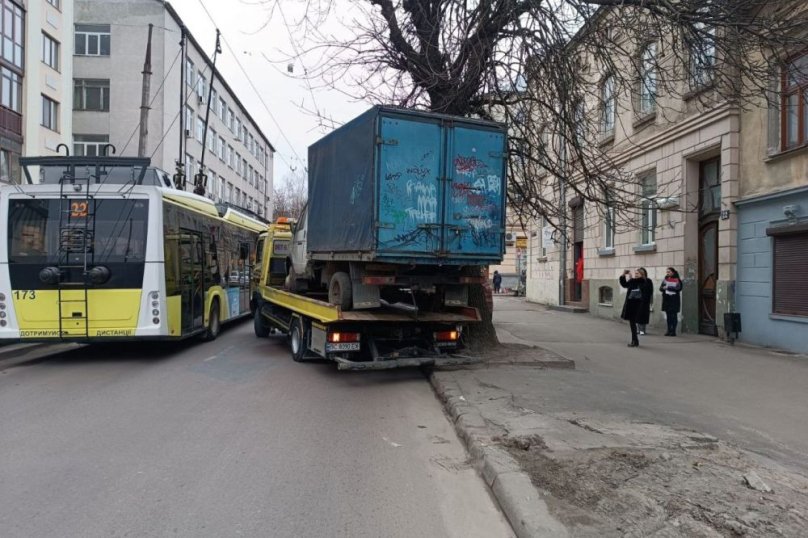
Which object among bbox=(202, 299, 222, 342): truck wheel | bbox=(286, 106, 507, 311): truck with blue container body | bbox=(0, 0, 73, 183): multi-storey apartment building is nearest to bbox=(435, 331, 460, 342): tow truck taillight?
bbox=(286, 106, 507, 311): truck with blue container body

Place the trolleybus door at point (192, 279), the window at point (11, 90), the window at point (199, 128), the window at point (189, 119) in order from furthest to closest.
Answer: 1. the window at point (199, 128)
2. the window at point (189, 119)
3. the window at point (11, 90)
4. the trolleybus door at point (192, 279)

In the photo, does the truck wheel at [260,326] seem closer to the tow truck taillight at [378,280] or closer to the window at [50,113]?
the tow truck taillight at [378,280]

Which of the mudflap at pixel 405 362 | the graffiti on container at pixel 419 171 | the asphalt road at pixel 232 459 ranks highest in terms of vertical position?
the graffiti on container at pixel 419 171

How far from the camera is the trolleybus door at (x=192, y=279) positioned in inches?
432

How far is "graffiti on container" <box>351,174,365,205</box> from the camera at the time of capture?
316 inches

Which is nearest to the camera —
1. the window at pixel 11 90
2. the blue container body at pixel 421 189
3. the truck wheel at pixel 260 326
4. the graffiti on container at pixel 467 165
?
the blue container body at pixel 421 189

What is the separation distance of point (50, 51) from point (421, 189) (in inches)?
1153

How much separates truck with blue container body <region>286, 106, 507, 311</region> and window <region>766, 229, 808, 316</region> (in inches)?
258

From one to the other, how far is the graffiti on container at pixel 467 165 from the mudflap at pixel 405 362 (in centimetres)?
282

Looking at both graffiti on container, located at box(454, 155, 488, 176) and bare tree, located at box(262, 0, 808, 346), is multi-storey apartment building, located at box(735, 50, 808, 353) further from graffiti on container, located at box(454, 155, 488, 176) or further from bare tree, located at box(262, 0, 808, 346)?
graffiti on container, located at box(454, 155, 488, 176)

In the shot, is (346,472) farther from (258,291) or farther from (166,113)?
(166,113)

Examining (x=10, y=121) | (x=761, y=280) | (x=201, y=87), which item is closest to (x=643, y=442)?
(x=761, y=280)

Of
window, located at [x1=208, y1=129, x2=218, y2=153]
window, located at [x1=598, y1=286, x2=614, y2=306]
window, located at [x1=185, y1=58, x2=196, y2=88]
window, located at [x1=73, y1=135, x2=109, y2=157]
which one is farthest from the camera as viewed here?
window, located at [x1=208, y1=129, x2=218, y2=153]

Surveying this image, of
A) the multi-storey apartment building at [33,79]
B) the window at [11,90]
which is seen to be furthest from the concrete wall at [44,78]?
the window at [11,90]
